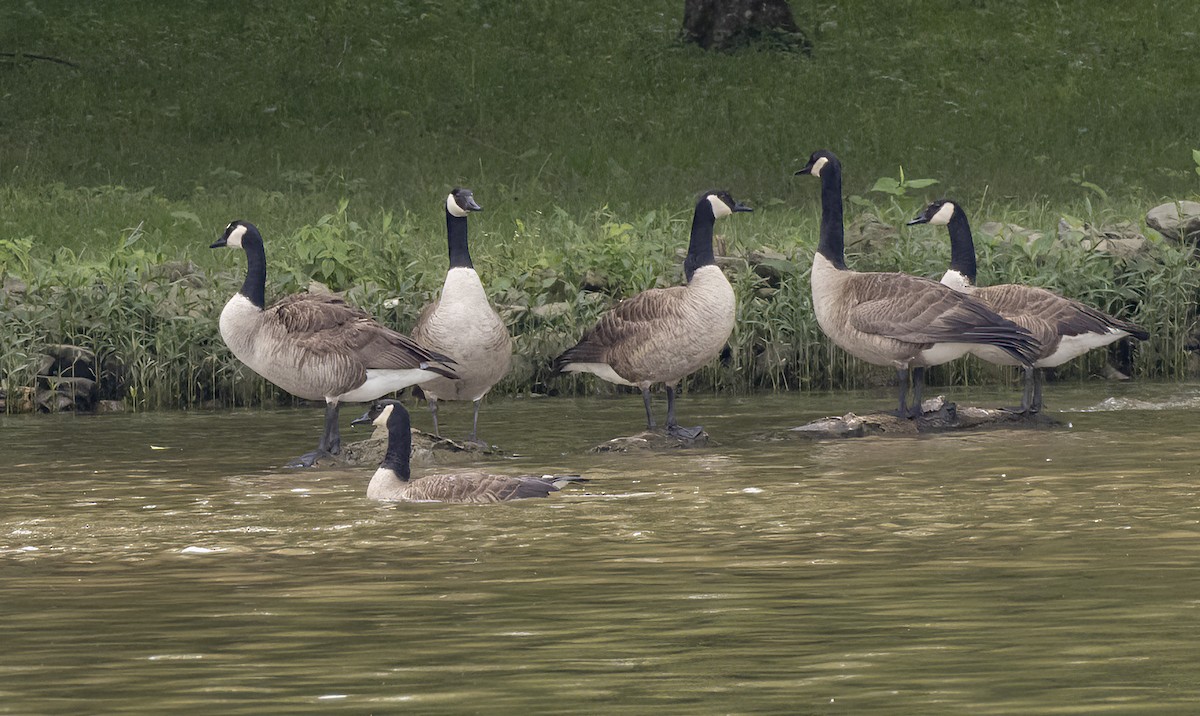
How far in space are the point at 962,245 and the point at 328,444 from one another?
655 centimetres

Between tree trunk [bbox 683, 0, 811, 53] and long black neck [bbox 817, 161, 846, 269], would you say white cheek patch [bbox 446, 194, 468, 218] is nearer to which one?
long black neck [bbox 817, 161, 846, 269]

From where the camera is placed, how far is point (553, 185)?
33.0 m

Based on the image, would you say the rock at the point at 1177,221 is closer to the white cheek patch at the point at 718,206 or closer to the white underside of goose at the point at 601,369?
the white cheek patch at the point at 718,206

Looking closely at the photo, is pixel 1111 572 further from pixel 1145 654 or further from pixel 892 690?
pixel 892 690

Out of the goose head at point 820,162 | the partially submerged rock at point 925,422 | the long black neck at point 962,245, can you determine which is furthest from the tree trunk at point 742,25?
the partially submerged rock at point 925,422

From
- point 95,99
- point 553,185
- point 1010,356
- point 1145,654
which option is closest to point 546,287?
point 1010,356

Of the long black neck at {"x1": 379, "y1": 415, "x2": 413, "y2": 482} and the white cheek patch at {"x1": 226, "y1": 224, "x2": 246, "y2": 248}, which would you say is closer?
the long black neck at {"x1": 379, "y1": 415, "x2": 413, "y2": 482}

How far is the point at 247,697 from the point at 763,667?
213 centimetres

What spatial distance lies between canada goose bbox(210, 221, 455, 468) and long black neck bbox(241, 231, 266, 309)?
11 centimetres

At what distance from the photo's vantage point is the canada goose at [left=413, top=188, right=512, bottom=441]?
639 inches

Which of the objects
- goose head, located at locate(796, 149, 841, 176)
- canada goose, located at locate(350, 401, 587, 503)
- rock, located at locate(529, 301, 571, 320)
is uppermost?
goose head, located at locate(796, 149, 841, 176)

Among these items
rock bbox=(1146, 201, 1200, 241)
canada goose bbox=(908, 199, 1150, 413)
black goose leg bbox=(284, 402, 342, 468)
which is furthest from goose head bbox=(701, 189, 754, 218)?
rock bbox=(1146, 201, 1200, 241)

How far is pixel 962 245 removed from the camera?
60.8 feet

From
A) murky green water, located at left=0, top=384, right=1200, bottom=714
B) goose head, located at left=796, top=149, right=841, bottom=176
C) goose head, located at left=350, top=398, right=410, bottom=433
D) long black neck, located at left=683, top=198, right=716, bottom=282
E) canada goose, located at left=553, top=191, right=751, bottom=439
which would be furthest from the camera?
goose head, located at left=796, top=149, right=841, bottom=176
